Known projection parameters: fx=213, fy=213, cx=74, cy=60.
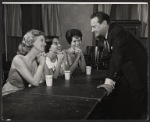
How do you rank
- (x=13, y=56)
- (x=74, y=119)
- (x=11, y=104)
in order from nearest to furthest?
1. (x=74, y=119)
2. (x=11, y=104)
3. (x=13, y=56)

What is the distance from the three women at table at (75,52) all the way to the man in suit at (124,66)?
0.41 ft

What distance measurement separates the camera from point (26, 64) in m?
1.41

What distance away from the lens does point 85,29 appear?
1.42 metres

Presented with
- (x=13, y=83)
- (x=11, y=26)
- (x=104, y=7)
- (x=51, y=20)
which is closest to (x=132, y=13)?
(x=104, y=7)

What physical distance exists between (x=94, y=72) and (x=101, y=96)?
26 centimetres

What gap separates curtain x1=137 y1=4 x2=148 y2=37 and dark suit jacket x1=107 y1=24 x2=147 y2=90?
7 cm

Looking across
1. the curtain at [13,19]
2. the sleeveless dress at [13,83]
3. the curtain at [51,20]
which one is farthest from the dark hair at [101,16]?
the sleeveless dress at [13,83]

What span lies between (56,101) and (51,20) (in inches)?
21.9

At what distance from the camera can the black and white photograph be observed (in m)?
1.40

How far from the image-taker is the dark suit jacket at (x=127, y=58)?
1.44 meters

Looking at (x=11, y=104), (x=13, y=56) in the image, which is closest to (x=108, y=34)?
(x=13, y=56)

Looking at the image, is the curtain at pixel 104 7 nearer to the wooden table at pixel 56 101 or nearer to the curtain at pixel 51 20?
the curtain at pixel 51 20

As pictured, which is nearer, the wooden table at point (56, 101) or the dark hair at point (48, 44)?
the wooden table at point (56, 101)

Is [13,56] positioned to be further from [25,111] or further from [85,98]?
[85,98]
